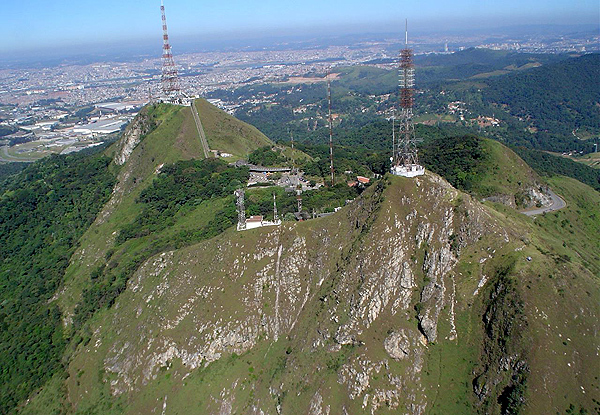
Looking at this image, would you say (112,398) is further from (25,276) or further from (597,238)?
(597,238)

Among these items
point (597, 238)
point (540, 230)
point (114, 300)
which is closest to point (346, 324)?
point (540, 230)

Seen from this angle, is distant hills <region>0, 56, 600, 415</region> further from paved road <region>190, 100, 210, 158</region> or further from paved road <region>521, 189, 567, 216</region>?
paved road <region>190, 100, 210, 158</region>

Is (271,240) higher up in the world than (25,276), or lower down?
higher up

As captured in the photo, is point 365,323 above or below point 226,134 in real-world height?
below

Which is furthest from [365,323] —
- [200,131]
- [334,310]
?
[200,131]

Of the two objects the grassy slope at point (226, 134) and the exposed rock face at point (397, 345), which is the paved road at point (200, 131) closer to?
the grassy slope at point (226, 134)

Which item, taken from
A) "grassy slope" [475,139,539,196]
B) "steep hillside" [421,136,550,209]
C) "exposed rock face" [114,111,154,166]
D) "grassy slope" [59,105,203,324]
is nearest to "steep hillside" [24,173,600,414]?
"steep hillside" [421,136,550,209]

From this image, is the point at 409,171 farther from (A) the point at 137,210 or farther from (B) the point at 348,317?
(A) the point at 137,210
